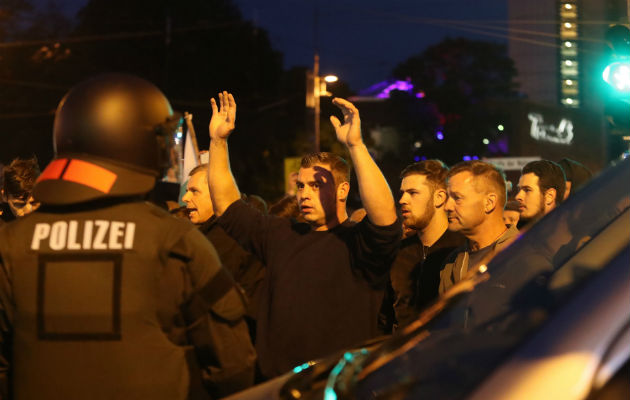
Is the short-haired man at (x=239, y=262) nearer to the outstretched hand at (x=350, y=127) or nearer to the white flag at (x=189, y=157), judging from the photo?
the outstretched hand at (x=350, y=127)

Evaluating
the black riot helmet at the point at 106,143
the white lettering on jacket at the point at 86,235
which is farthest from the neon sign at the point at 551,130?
the white lettering on jacket at the point at 86,235

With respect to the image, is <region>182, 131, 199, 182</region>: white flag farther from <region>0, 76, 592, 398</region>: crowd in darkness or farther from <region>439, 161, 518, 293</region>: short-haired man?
<region>439, 161, 518, 293</region>: short-haired man

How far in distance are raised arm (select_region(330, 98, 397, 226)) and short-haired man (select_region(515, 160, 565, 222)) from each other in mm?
3016

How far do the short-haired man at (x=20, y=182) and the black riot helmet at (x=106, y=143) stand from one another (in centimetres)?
406

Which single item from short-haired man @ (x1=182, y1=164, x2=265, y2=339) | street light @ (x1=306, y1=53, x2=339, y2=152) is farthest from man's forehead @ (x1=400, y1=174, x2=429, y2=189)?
street light @ (x1=306, y1=53, x2=339, y2=152)

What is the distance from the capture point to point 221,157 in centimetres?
441

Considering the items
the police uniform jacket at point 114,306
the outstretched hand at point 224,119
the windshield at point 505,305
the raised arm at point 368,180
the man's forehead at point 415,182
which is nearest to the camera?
the windshield at point 505,305

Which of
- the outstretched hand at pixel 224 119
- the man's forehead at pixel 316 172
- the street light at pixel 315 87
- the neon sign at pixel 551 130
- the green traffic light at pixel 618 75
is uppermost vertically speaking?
the outstretched hand at pixel 224 119

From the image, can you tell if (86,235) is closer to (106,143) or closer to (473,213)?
(106,143)

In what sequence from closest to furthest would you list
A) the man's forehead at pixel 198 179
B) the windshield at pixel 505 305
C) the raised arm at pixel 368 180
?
the windshield at pixel 505 305 → the raised arm at pixel 368 180 → the man's forehead at pixel 198 179

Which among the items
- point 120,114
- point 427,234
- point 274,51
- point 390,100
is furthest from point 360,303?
point 390,100

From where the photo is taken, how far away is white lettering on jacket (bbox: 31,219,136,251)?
8.55 feet

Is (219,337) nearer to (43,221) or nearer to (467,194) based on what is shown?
(43,221)

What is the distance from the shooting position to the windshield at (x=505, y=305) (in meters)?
1.77
